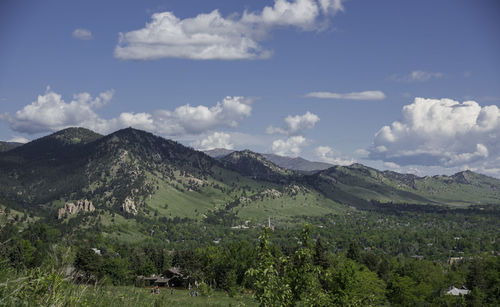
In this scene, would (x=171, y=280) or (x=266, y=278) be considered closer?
(x=266, y=278)

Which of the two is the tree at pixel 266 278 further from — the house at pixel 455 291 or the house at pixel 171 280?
the house at pixel 455 291

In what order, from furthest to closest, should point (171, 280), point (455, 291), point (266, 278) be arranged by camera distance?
point (171, 280)
point (455, 291)
point (266, 278)

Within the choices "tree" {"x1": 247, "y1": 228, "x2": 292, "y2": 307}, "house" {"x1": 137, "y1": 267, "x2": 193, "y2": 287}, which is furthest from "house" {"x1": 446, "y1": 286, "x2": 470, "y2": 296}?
"tree" {"x1": 247, "y1": 228, "x2": 292, "y2": 307}

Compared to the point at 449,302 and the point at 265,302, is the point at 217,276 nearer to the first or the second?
the point at 449,302

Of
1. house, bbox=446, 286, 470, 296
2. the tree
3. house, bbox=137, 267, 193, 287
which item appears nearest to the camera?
the tree

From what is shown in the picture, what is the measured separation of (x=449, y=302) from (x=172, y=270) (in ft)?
304

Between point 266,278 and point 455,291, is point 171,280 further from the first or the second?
point 266,278

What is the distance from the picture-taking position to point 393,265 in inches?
5989

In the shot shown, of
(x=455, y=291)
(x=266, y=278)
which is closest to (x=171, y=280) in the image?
(x=455, y=291)

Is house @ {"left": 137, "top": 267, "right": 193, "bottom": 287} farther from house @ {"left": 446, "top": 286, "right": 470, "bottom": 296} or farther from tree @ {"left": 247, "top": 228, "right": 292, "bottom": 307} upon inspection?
tree @ {"left": 247, "top": 228, "right": 292, "bottom": 307}

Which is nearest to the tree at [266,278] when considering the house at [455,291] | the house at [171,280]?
the house at [171,280]

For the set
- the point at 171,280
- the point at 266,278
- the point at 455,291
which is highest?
the point at 266,278

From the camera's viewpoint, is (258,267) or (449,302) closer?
(258,267)

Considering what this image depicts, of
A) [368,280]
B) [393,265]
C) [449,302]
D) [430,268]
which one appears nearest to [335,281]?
[368,280]
